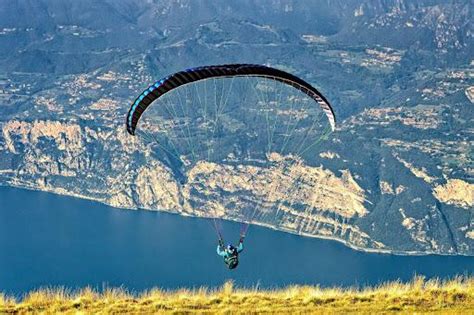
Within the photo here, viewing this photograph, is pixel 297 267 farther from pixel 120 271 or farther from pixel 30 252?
pixel 30 252

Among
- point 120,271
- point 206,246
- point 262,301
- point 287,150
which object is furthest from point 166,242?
point 262,301

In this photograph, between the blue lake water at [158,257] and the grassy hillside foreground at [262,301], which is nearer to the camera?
the grassy hillside foreground at [262,301]

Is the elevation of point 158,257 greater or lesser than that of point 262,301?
lesser

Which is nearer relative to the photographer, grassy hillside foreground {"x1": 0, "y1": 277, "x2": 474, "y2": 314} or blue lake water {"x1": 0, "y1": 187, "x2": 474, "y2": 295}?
grassy hillside foreground {"x1": 0, "y1": 277, "x2": 474, "y2": 314}

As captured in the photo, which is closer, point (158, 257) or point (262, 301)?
point (262, 301)
